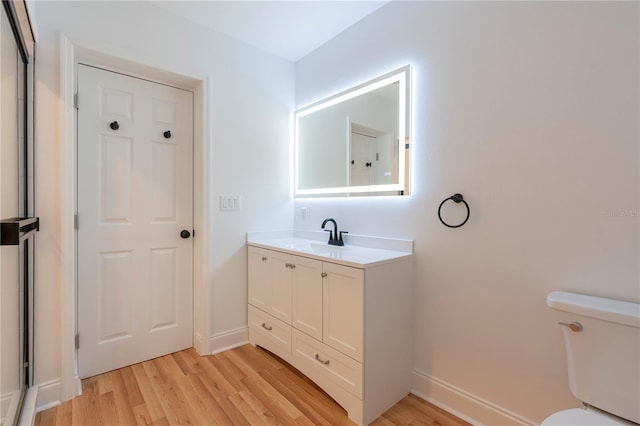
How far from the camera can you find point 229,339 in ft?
7.70

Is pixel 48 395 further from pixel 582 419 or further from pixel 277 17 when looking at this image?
pixel 277 17

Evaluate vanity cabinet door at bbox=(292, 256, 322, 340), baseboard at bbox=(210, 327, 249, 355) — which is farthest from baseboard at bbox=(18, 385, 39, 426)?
vanity cabinet door at bbox=(292, 256, 322, 340)

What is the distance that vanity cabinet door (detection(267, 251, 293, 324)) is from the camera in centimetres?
200

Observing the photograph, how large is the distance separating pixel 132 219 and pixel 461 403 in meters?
2.34

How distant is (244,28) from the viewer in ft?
7.34

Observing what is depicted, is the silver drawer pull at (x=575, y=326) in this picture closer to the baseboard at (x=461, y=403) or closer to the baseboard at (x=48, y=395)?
the baseboard at (x=461, y=403)

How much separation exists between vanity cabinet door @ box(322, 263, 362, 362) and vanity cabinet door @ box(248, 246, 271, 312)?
0.62 meters

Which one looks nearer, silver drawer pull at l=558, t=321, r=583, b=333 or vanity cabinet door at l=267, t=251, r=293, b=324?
silver drawer pull at l=558, t=321, r=583, b=333

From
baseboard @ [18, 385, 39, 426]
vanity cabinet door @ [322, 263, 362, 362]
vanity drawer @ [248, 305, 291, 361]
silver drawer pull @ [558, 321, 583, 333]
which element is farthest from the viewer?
vanity drawer @ [248, 305, 291, 361]

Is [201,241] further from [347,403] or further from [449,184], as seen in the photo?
[449,184]

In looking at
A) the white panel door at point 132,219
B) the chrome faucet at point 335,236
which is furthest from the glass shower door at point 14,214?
the chrome faucet at point 335,236

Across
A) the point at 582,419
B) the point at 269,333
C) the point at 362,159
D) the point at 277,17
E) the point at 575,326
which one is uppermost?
the point at 277,17

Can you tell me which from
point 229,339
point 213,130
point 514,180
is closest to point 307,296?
point 229,339

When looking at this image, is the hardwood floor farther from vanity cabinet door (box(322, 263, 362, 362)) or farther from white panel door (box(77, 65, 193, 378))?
vanity cabinet door (box(322, 263, 362, 362))
